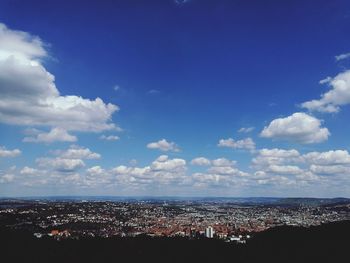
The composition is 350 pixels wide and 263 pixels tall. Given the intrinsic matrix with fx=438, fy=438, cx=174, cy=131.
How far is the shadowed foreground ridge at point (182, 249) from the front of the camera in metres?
57.6

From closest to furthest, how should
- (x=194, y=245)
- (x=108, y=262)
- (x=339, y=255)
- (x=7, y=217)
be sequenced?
(x=339, y=255)
(x=108, y=262)
(x=194, y=245)
(x=7, y=217)

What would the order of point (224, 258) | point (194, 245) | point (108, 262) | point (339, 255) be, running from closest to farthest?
point (339, 255) → point (108, 262) → point (224, 258) → point (194, 245)

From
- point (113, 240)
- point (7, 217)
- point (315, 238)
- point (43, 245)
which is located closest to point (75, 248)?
point (43, 245)

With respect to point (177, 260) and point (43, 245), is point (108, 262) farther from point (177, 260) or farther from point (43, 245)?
point (43, 245)

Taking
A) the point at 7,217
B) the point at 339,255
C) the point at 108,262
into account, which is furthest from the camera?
the point at 7,217

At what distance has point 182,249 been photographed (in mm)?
67688

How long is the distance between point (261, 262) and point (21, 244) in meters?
35.8

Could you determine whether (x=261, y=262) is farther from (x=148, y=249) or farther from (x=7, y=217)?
(x=7, y=217)

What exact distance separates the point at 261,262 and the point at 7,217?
11354 centimetres

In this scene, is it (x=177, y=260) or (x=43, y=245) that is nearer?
(x=177, y=260)

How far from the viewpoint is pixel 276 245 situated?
228ft

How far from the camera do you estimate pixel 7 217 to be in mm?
146750

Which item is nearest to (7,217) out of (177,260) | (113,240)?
(113,240)

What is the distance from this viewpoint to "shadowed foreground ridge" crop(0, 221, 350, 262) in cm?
5761
